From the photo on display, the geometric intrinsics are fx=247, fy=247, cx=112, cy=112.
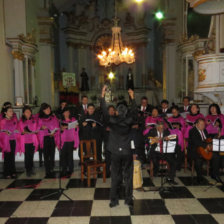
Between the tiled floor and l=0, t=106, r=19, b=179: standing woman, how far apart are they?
1.25ft

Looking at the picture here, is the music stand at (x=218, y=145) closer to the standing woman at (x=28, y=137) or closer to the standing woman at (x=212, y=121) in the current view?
the standing woman at (x=212, y=121)

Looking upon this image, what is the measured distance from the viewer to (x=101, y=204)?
14.6 ft

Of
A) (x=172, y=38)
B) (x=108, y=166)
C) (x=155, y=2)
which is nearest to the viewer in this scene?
(x=108, y=166)

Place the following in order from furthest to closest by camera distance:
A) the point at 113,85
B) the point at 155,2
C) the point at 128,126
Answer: the point at 113,85 < the point at 155,2 < the point at 128,126

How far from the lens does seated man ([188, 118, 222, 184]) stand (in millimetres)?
5414

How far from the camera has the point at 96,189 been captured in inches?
203

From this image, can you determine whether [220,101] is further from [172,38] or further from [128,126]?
[172,38]

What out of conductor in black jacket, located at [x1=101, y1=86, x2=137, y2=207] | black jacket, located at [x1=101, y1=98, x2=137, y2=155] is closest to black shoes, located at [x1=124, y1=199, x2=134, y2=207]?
conductor in black jacket, located at [x1=101, y1=86, x2=137, y2=207]

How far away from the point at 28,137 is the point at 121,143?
2931 millimetres

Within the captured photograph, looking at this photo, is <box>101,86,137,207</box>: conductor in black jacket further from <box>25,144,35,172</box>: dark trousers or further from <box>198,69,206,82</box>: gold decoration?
<box>198,69,206,82</box>: gold decoration

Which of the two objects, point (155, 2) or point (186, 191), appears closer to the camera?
point (186, 191)

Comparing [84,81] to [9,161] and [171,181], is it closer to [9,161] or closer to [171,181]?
[9,161]

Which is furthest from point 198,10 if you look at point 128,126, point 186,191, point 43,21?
point 43,21

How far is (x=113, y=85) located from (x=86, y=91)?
2017mm
